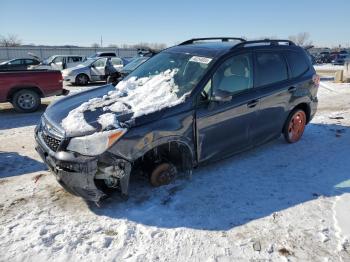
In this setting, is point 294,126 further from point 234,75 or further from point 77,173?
point 77,173

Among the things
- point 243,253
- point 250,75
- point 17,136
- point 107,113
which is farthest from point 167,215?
point 17,136

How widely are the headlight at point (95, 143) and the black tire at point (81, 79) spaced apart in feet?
48.7

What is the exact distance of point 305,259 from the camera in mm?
3092

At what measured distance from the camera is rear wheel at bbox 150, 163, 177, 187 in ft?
13.6

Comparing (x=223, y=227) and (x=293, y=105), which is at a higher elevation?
(x=293, y=105)

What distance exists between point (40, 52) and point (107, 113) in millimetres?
43289

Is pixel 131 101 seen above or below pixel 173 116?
above

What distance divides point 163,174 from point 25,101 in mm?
7197

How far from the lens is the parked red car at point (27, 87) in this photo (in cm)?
952

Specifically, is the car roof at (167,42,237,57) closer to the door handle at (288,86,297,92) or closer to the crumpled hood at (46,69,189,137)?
the crumpled hood at (46,69,189,137)

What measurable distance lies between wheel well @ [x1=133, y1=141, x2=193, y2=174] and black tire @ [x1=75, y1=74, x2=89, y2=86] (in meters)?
14.4

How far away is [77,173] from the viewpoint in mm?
3562

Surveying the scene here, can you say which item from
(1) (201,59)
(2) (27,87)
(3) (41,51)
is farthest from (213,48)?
(3) (41,51)

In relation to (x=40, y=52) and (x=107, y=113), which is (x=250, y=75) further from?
(x=40, y=52)
